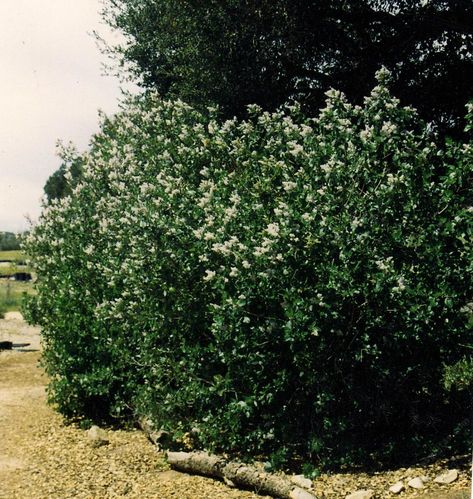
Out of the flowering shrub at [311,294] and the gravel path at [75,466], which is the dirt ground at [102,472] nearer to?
the gravel path at [75,466]

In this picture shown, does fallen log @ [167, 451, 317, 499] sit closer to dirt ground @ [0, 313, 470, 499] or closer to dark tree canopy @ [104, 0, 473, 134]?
dirt ground @ [0, 313, 470, 499]

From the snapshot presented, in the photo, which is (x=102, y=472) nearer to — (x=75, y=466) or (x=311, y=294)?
(x=75, y=466)

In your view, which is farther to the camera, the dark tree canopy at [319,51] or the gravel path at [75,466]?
the dark tree canopy at [319,51]

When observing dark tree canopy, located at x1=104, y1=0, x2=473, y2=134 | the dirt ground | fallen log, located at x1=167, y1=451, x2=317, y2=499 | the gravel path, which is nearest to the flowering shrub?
fallen log, located at x1=167, y1=451, x2=317, y2=499

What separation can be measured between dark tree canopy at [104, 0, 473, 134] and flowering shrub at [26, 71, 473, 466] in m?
3.76

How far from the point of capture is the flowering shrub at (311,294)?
6230 millimetres

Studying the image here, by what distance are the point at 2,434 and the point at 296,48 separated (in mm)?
7956

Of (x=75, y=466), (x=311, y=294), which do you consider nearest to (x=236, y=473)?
(x=311, y=294)

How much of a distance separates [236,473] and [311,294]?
1.98m

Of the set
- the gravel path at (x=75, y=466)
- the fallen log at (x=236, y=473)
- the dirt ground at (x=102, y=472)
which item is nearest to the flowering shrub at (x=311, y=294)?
the fallen log at (x=236, y=473)

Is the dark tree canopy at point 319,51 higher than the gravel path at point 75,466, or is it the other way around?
the dark tree canopy at point 319,51

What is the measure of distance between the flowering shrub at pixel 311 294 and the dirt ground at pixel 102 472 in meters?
0.44

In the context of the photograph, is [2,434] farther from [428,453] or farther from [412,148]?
[412,148]

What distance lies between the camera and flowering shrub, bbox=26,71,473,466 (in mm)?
6230
